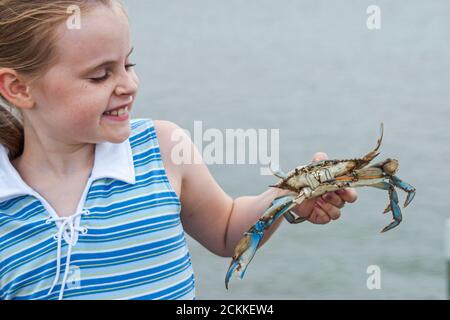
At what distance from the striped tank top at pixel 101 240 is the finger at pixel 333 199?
229 millimetres

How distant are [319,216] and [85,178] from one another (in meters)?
0.37

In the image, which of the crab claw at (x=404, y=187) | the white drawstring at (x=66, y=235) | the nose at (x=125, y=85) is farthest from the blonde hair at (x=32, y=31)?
the crab claw at (x=404, y=187)

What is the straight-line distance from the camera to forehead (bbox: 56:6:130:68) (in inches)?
49.3

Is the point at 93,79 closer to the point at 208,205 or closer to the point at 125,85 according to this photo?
the point at 125,85

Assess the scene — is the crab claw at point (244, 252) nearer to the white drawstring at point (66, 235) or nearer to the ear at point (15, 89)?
the white drawstring at point (66, 235)

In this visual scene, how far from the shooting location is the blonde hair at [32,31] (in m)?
1.28

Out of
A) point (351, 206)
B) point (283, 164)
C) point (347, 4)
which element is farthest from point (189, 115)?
point (347, 4)

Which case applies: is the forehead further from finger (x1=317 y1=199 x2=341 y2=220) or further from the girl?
finger (x1=317 y1=199 x2=341 y2=220)

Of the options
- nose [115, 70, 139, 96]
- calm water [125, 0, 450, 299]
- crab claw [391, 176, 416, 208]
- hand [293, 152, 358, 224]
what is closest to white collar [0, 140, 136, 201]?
nose [115, 70, 139, 96]

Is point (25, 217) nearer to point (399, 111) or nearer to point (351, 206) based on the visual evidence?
point (351, 206)

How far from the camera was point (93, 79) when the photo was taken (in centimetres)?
127

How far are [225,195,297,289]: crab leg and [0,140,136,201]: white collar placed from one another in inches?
8.1

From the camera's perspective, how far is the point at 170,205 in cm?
134
